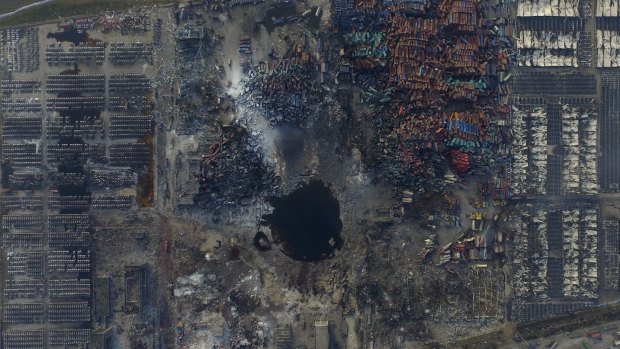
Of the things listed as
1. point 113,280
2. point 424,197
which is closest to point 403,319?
point 424,197

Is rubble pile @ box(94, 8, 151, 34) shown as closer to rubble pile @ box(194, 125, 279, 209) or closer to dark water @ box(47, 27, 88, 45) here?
dark water @ box(47, 27, 88, 45)

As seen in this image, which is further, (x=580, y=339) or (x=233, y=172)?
(x=580, y=339)

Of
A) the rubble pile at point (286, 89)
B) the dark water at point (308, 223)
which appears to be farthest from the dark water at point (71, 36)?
the dark water at point (308, 223)

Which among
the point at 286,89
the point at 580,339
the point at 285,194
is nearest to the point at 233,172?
the point at 285,194

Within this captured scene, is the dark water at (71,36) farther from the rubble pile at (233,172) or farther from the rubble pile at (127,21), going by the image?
the rubble pile at (233,172)

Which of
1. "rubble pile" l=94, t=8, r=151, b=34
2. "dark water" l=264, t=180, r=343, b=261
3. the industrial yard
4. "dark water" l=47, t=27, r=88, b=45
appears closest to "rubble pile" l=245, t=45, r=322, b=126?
the industrial yard

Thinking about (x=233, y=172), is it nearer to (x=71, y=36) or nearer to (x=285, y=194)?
(x=285, y=194)
